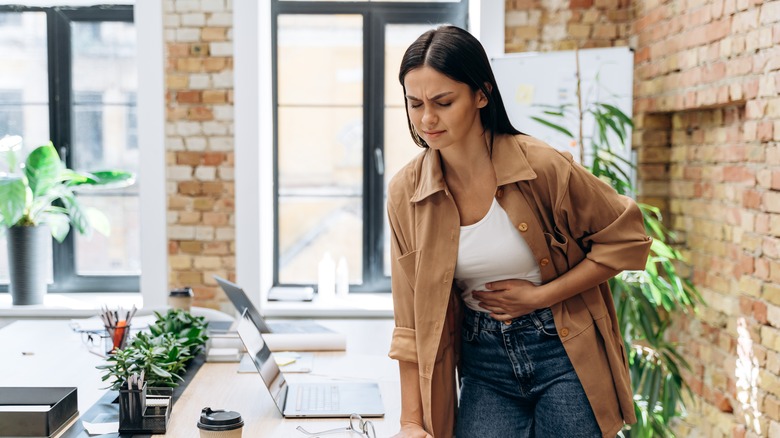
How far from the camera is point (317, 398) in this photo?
2.05 m

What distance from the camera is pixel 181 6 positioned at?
12.8 feet

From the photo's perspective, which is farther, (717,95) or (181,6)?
(181,6)

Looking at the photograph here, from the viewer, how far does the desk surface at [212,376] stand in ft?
6.16

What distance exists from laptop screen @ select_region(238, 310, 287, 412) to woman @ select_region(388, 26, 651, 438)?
370 millimetres

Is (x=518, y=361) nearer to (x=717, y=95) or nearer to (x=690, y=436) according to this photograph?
(x=717, y=95)

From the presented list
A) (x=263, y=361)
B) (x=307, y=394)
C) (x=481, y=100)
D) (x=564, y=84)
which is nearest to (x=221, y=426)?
(x=263, y=361)

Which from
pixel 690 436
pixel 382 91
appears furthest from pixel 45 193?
pixel 690 436

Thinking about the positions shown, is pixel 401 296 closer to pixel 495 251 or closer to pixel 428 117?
pixel 495 251

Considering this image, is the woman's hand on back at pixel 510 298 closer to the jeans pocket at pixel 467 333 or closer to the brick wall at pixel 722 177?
the jeans pocket at pixel 467 333

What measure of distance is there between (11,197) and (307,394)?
2321mm

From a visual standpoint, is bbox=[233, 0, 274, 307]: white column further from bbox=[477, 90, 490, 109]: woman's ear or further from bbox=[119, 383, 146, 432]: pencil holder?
bbox=[477, 90, 490, 109]: woman's ear

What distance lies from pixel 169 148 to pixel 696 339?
2664mm

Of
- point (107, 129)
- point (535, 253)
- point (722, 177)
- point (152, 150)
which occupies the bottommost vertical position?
point (535, 253)

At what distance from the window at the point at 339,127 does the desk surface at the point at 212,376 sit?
1391 mm
